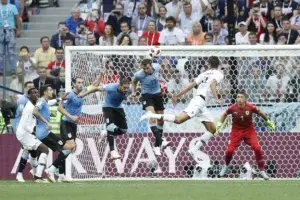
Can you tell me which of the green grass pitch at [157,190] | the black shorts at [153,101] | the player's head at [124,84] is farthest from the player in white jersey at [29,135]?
the black shorts at [153,101]

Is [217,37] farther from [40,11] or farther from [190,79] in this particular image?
[40,11]

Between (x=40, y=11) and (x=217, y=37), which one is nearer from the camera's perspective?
(x=217, y=37)

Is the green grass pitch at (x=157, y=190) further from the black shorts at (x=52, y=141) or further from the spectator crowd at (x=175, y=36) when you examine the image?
the spectator crowd at (x=175, y=36)

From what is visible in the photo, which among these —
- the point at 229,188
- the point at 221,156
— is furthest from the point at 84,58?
the point at 229,188

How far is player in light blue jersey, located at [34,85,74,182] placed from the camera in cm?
2420

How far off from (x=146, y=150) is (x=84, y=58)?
7.89 ft

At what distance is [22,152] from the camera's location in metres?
25.7

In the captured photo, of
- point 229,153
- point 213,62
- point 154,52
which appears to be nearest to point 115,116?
point 154,52

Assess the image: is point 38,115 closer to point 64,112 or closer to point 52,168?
point 64,112

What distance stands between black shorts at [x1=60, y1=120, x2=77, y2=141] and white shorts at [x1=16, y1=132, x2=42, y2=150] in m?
0.51

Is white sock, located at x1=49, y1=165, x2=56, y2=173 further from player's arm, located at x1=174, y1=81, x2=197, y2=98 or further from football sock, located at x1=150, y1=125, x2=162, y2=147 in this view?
player's arm, located at x1=174, y1=81, x2=197, y2=98

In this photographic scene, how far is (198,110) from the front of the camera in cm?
2386

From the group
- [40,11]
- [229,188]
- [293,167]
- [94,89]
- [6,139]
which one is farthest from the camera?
[40,11]

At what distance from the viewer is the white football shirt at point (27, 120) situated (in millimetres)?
24625
